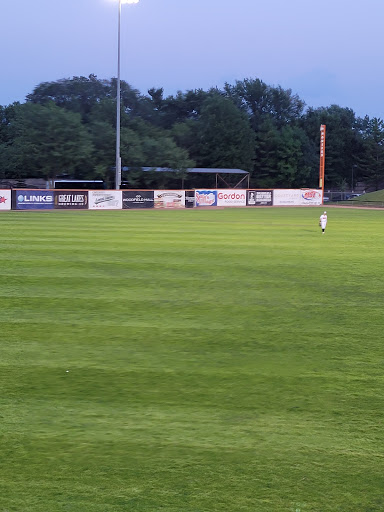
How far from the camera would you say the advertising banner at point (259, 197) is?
188 feet

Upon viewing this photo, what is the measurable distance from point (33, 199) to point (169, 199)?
10675 mm

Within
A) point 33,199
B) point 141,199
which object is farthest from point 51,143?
point 33,199

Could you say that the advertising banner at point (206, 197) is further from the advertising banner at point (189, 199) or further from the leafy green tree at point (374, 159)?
the leafy green tree at point (374, 159)

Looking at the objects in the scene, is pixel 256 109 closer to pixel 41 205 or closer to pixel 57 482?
pixel 41 205

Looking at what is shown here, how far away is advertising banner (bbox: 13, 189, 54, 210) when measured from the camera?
1703 inches

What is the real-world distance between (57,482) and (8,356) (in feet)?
10.8

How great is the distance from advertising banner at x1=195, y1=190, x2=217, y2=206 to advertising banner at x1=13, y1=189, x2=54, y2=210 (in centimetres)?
1313

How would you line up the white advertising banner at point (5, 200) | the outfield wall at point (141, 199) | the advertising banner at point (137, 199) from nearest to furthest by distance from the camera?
A: the white advertising banner at point (5, 200) → the outfield wall at point (141, 199) → the advertising banner at point (137, 199)

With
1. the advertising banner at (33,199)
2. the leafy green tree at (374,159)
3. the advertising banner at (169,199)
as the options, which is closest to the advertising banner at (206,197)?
the advertising banner at (169,199)

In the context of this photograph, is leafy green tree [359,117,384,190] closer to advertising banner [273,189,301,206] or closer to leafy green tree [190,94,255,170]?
leafy green tree [190,94,255,170]

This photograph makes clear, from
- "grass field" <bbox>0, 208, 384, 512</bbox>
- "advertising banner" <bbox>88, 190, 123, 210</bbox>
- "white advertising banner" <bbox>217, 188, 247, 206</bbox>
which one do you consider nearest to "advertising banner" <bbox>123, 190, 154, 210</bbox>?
"advertising banner" <bbox>88, 190, 123, 210</bbox>

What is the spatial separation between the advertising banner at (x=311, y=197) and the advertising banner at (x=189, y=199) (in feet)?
41.1

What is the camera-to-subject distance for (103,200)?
4578 centimetres

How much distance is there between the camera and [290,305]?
34.3ft
